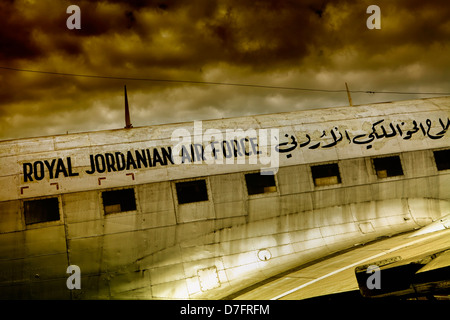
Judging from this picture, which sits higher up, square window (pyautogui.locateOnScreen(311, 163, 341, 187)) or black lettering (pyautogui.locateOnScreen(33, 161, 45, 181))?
black lettering (pyautogui.locateOnScreen(33, 161, 45, 181))

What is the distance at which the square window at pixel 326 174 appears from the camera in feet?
43.8

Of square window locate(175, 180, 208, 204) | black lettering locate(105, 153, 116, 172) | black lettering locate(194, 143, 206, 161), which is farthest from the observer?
black lettering locate(194, 143, 206, 161)

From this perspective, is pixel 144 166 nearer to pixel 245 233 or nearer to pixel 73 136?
pixel 73 136

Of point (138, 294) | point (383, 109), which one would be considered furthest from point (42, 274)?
point (383, 109)

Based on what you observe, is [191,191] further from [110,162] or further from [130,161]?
[110,162]

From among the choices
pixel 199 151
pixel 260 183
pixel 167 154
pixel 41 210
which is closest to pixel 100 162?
pixel 167 154

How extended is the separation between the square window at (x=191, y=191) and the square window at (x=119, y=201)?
167cm

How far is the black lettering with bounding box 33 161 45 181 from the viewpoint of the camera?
11.6 m

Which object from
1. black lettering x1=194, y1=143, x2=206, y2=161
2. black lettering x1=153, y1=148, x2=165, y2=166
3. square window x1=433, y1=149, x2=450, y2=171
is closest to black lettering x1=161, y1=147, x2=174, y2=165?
black lettering x1=153, y1=148, x2=165, y2=166

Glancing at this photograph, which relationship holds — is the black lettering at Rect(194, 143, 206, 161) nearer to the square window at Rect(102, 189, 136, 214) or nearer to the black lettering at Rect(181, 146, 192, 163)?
the black lettering at Rect(181, 146, 192, 163)

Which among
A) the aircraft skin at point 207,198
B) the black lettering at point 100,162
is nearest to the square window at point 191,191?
the aircraft skin at point 207,198

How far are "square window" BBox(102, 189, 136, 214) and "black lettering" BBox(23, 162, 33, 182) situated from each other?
2.65 m

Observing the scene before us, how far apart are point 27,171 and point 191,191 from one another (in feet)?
18.7

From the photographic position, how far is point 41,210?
38.3 feet
